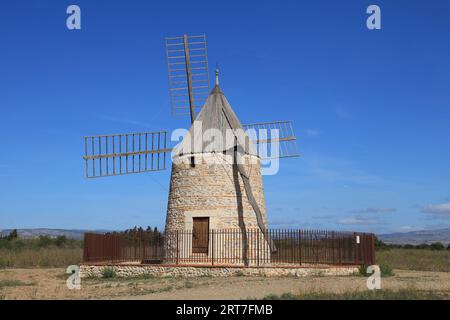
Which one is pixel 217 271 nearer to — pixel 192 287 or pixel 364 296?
pixel 192 287


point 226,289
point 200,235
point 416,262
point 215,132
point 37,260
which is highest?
point 215,132

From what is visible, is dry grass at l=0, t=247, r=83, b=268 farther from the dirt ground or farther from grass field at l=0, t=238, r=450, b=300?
the dirt ground

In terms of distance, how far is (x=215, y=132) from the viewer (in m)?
21.2

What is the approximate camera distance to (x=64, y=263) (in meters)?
28.5

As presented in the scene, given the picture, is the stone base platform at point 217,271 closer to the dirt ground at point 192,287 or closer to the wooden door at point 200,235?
the dirt ground at point 192,287

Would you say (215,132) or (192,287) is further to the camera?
(215,132)

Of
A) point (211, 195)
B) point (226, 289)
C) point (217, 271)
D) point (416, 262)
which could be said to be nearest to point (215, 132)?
point (211, 195)

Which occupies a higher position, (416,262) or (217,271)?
(217,271)

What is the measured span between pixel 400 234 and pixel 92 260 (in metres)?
172

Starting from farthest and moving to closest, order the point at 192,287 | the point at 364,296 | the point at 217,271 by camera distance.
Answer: the point at 217,271, the point at 192,287, the point at 364,296

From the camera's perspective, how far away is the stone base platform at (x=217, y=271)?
59.1ft

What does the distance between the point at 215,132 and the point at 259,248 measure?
4.65m

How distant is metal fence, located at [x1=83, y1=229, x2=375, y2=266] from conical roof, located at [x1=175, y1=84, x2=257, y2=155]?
10.3 ft

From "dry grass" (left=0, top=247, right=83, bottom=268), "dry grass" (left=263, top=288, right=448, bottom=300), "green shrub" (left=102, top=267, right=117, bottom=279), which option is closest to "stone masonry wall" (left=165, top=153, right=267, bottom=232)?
"green shrub" (left=102, top=267, right=117, bottom=279)
